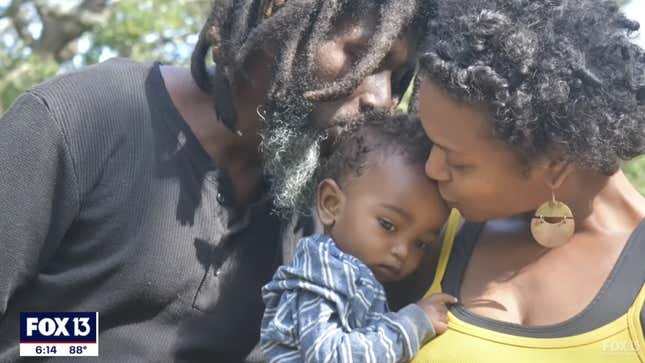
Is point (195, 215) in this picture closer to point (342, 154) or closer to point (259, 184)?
point (259, 184)

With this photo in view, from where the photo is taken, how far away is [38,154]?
8.53ft

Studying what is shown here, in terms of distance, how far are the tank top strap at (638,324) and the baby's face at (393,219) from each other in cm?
60

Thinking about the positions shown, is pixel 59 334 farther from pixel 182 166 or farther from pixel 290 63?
pixel 290 63

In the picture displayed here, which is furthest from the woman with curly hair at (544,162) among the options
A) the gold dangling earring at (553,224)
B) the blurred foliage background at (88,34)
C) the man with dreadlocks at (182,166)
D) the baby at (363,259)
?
the blurred foliage background at (88,34)

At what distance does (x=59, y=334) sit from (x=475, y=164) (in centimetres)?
133

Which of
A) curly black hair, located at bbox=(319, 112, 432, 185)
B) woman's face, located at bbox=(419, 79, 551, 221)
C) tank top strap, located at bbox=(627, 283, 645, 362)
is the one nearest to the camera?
tank top strap, located at bbox=(627, 283, 645, 362)

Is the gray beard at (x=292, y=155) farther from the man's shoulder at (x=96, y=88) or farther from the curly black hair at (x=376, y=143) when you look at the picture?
the man's shoulder at (x=96, y=88)

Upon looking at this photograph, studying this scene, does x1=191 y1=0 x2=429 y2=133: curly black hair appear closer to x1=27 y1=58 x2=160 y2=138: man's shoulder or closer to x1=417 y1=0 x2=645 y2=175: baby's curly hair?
x1=27 y1=58 x2=160 y2=138: man's shoulder

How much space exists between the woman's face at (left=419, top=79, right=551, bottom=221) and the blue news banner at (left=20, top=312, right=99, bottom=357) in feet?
3.72

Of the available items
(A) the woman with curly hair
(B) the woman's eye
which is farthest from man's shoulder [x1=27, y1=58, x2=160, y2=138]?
(A) the woman with curly hair

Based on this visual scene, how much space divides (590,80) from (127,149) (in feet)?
4.40

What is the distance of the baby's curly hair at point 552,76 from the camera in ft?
6.93

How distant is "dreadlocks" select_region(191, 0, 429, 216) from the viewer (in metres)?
2.72

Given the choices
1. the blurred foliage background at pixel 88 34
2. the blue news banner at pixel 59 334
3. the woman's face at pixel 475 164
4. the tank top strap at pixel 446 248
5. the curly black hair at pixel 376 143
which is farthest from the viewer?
the blurred foliage background at pixel 88 34
